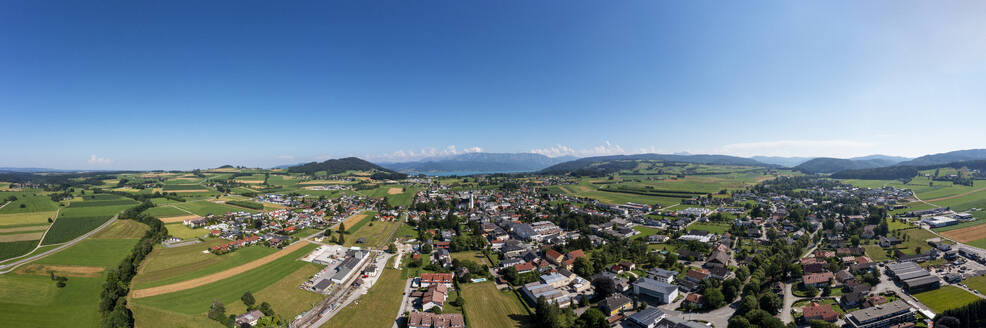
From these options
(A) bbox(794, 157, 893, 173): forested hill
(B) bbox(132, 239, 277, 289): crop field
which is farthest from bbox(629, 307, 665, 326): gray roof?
(A) bbox(794, 157, 893, 173): forested hill

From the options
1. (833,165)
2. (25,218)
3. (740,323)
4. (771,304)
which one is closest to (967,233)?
(771,304)

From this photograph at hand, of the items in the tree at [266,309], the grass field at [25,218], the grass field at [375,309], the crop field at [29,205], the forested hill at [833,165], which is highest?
the forested hill at [833,165]

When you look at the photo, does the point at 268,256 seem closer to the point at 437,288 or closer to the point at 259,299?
the point at 259,299

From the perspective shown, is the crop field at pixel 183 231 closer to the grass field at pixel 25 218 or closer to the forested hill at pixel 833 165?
the grass field at pixel 25 218

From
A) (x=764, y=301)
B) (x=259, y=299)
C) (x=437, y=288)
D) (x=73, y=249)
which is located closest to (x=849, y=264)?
(x=764, y=301)

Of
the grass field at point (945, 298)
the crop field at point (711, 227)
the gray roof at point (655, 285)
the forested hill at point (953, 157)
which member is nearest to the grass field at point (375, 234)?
the gray roof at point (655, 285)

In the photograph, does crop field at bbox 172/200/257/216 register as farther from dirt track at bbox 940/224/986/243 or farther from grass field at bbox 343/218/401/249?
dirt track at bbox 940/224/986/243

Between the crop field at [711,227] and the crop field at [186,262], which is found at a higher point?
the crop field at [186,262]
